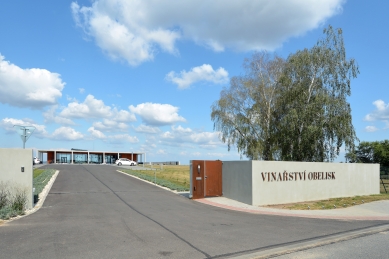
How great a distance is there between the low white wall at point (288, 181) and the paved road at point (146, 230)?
2835 mm

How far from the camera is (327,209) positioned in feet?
56.3

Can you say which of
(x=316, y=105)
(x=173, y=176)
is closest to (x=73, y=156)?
(x=173, y=176)

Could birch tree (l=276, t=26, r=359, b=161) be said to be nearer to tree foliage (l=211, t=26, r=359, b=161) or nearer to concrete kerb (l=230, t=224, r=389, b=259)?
tree foliage (l=211, t=26, r=359, b=161)

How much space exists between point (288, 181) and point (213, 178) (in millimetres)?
4263

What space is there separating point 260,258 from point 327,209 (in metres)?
10.5

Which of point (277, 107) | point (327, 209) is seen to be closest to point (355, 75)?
point (277, 107)

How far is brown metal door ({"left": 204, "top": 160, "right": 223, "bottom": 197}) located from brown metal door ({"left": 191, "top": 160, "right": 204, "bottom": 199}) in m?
0.31

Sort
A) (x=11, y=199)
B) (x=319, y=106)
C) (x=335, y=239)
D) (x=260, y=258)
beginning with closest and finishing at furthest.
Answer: (x=260, y=258), (x=335, y=239), (x=11, y=199), (x=319, y=106)

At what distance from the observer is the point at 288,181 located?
19828 millimetres

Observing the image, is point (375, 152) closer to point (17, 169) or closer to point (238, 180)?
point (238, 180)

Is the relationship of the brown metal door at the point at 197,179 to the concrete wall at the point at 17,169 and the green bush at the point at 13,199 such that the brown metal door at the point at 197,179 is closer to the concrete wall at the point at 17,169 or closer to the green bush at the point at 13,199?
the concrete wall at the point at 17,169

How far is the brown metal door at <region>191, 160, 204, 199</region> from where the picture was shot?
64.9 ft

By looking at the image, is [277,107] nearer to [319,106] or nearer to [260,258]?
[319,106]

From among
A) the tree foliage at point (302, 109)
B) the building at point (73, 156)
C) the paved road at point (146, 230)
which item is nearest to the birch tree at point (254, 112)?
the tree foliage at point (302, 109)
